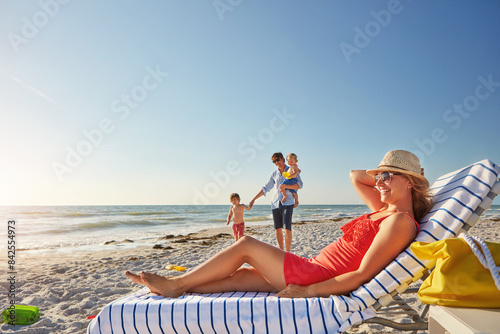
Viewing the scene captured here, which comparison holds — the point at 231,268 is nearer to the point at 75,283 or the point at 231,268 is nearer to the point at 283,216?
the point at 283,216

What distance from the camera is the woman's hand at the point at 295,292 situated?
1944 millimetres

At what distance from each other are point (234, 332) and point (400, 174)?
1504 mm

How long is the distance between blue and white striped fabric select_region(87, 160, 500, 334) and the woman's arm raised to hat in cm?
73

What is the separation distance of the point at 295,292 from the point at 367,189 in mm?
1189

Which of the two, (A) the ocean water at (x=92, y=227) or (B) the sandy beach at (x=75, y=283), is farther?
(A) the ocean water at (x=92, y=227)

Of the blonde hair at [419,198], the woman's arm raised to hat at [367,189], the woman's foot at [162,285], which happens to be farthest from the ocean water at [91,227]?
the blonde hair at [419,198]

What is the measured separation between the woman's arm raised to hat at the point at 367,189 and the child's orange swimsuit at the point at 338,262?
19.2 inches

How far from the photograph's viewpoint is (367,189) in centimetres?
272

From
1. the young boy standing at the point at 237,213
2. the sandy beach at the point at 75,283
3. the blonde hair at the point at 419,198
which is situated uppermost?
the young boy standing at the point at 237,213

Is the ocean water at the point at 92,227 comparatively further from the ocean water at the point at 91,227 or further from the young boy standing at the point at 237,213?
the young boy standing at the point at 237,213

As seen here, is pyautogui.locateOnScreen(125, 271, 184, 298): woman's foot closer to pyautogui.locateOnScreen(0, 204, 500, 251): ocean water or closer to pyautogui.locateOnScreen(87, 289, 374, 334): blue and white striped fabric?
pyautogui.locateOnScreen(87, 289, 374, 334): blue and white striped fabric

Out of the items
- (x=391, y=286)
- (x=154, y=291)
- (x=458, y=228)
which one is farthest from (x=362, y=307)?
(x=154, y=291)

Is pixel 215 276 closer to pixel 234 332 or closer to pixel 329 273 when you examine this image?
pixel 234 332

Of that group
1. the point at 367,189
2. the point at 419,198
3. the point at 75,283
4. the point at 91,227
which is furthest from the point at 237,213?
the point at 91,227
